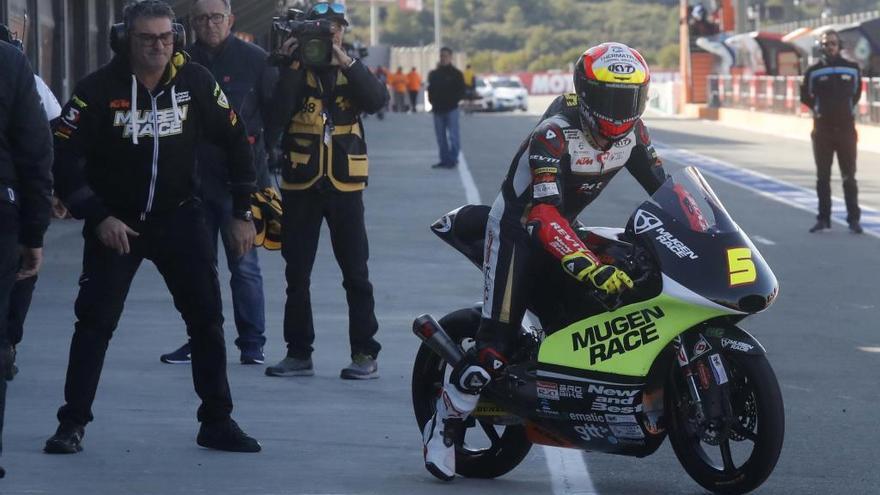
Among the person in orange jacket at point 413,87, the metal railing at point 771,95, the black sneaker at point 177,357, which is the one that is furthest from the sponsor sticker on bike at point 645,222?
the person in orange jacket at point 413,87

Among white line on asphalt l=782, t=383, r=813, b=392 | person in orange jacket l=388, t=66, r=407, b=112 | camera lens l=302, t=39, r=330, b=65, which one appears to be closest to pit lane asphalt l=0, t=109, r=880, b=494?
white line on asphalt l=782, t=383, r=813, b=392

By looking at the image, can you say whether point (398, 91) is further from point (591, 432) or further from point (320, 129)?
point (591, 432)

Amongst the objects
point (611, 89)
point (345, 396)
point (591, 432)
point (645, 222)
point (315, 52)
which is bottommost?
point (345, 396)

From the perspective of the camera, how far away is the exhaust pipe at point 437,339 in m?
6.93

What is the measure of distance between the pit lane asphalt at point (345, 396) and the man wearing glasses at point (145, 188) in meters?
0.29

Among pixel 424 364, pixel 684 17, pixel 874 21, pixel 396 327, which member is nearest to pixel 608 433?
pixel 424 364

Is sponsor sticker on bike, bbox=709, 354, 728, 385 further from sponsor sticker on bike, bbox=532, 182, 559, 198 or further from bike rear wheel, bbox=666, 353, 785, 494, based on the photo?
sponsor sticker on bike, bbox=532, 182, 559, 198

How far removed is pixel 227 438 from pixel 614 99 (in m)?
2.12

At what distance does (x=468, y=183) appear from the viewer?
24641mm

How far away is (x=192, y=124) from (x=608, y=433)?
2.07 metres

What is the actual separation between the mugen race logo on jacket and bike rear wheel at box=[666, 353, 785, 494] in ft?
7.19

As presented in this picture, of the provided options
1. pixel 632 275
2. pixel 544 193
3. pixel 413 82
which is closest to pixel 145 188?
pixel 544 193

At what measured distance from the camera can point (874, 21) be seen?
56.3m

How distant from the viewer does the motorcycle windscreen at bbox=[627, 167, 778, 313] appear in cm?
623
